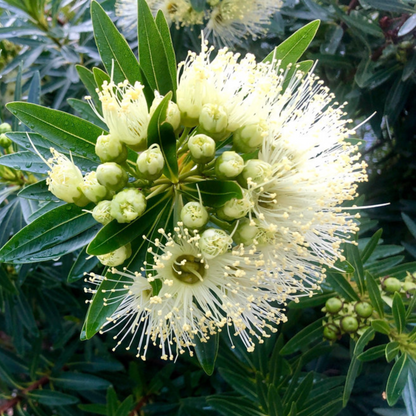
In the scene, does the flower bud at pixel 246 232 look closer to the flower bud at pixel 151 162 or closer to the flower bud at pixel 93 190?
the flower bud at pixel 151 162

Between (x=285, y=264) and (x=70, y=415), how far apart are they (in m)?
2.07

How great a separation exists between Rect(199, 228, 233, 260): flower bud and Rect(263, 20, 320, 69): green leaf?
761 mm

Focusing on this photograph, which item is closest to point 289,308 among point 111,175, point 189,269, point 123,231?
point 189,269

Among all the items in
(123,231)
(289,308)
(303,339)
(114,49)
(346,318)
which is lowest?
(289,308)

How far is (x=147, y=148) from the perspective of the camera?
1275mm

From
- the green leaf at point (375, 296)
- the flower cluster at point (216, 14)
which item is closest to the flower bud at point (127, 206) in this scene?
the green leaf at point (375, 296)

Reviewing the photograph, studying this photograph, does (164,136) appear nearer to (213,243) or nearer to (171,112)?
(171,112)

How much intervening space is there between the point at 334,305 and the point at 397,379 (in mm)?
406

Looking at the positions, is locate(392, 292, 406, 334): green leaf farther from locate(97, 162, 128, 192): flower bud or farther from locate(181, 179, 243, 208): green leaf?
locate(97, 162, 128, 192): flower bud

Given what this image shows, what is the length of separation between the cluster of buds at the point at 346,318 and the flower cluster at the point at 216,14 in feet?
6.07

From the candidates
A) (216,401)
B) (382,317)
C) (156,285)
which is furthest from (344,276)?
(156,285)

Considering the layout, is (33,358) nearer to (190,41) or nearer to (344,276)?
(344,276)

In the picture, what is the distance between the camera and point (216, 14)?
251 cm

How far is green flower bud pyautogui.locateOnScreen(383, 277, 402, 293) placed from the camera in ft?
5.98
